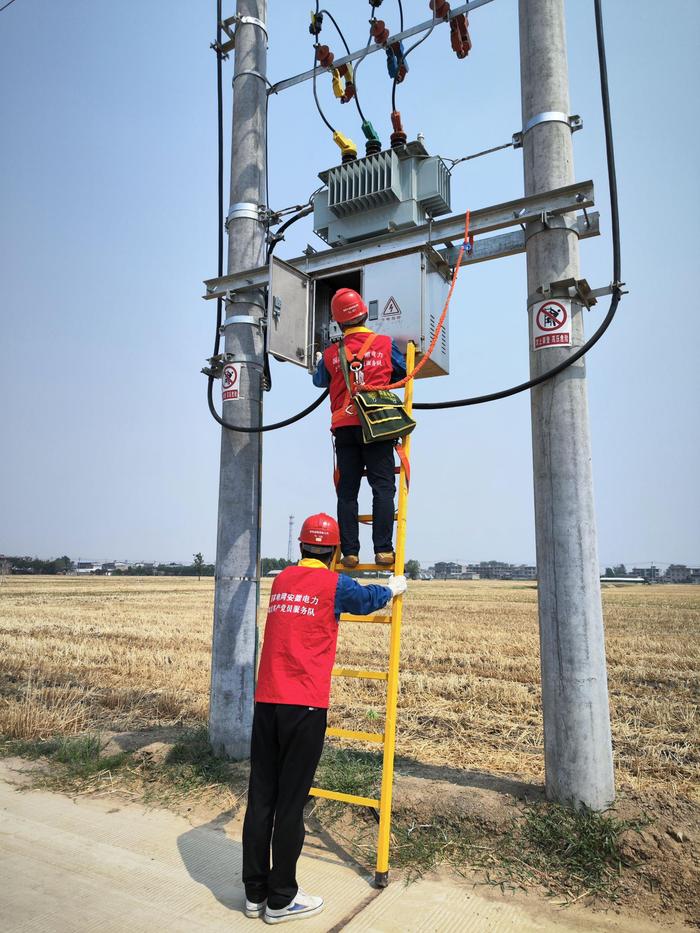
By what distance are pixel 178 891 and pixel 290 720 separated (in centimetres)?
125

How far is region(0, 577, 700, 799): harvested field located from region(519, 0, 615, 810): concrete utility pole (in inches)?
30.4

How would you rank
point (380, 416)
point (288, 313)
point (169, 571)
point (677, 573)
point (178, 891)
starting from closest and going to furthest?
1. point (178, 891)
2. point (380, 416)
3. point (288, 313)
4. point (169, 571)
5. point (677, 573)

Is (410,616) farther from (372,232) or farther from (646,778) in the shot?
(372,232)

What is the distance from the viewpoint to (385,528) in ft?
15.2

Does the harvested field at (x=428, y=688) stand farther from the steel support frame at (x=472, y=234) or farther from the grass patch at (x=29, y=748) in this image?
the steel support frame at (x=472, y=234)

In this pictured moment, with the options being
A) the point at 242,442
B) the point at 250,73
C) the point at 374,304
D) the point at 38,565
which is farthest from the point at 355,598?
the point at 38,565

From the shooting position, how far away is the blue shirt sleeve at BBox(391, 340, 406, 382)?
5102 mm

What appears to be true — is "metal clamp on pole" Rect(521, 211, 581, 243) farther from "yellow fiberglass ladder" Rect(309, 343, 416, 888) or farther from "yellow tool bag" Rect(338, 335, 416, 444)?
"yellow tool bag" Rect(338, 335, 416, 444)

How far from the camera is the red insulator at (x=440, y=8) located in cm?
620

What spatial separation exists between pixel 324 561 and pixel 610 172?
332 cm

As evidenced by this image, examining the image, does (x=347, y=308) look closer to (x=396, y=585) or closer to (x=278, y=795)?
(x=396, y=585)

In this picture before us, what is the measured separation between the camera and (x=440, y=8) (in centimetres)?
622

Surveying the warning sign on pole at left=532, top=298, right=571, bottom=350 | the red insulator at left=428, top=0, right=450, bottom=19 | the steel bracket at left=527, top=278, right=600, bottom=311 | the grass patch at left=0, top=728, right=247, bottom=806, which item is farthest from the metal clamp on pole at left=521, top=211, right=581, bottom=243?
the grass patch at left=0, top=728, right=247, bottom=806

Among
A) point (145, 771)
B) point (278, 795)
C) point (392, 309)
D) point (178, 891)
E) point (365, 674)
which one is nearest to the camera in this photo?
point (278, 795)
